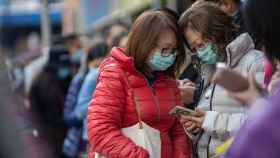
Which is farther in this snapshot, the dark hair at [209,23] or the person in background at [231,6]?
the person in background at [231,6]

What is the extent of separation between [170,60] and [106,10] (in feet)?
36.3

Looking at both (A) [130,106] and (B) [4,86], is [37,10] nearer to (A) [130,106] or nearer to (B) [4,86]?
(B) [4,86]

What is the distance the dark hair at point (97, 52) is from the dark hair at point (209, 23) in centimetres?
429

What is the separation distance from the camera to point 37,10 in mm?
25406

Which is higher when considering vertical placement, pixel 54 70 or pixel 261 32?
pixel 261 32

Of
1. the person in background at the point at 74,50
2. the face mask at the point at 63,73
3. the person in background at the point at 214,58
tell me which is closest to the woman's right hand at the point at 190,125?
the person in background at the point at 214,58

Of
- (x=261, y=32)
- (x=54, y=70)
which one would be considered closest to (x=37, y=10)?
(x=54, y=70)

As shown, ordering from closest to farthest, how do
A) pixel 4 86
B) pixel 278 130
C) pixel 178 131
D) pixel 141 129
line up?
pixel 278 130, pixel 141 129, pixel 178 131, pixel 4 86

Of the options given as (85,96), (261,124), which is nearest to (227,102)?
(261,124)

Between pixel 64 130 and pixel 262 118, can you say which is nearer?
pixel 262 118

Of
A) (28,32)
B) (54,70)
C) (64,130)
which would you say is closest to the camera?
(64,130)

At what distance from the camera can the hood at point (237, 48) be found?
3955 mm

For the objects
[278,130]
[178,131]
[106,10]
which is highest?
[278,130]

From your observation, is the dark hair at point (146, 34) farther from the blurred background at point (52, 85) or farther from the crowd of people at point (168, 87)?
the blurred background at point (52, 85)
